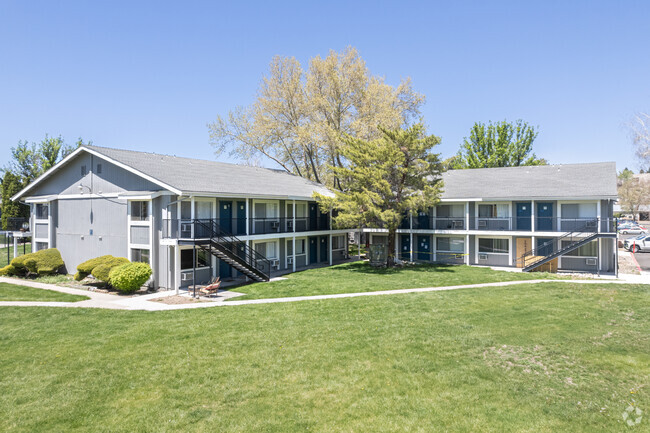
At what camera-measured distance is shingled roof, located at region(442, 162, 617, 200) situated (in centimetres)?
2600

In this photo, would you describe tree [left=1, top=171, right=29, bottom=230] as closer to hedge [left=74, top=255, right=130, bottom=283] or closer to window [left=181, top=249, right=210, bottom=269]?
hedge [left=74, top=255, right=130, bottom=283]

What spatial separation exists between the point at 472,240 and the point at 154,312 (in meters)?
22.2

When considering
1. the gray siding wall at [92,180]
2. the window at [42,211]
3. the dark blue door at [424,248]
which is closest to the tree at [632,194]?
the dark blue door at [424,248]

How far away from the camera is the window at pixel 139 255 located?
21.6 meters

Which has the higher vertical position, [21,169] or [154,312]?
[21,169]

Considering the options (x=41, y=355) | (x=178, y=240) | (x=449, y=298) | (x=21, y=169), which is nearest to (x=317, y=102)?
(x=178, y=240)

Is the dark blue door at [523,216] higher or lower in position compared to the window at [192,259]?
higher

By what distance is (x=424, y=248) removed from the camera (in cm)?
3148

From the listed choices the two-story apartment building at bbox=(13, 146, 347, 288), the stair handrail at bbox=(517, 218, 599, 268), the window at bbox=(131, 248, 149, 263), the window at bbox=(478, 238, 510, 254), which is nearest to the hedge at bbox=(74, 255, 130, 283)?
the window at bbox=(131, 248, 149, 263)

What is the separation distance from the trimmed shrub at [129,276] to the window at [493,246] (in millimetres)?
21992

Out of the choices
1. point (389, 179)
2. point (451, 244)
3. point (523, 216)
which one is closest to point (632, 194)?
point (523, 216)

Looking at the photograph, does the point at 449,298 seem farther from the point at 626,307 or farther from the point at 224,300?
the point at 224,300

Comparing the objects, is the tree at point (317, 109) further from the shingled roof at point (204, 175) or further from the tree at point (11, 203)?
the tree at point (11, 203)

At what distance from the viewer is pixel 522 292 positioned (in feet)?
60.1
